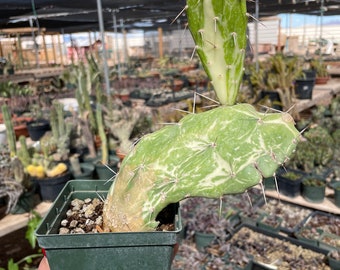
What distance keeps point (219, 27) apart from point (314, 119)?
4.24 metres

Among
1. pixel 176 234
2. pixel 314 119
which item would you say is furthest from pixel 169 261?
pixel 314 119

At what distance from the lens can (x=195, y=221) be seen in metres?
2.94

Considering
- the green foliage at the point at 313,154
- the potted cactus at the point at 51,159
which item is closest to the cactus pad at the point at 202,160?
the potted cactus at the point at 51,159

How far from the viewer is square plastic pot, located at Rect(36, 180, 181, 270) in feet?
2.31

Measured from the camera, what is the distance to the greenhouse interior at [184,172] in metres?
0.71

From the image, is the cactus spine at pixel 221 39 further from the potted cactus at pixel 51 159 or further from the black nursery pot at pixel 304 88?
the black nursery pot at pixel 304 88

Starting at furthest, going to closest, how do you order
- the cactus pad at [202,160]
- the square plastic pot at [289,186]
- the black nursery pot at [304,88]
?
1. the black nursery pot at [304,88]
2. the square plastic pot at [289,186]
3. the cactus pad at [202,160]

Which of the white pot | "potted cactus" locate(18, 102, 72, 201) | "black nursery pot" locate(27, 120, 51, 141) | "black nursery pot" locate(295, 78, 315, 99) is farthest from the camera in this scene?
"black nursery pot" locate(295, 78, 315, 99)

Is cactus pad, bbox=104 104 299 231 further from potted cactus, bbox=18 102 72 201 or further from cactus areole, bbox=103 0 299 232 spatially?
potted cactus, bbox=18 102 72 201

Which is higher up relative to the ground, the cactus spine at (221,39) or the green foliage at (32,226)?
the cactus spine at (221,39)

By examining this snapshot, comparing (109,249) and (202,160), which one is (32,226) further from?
(202,160)

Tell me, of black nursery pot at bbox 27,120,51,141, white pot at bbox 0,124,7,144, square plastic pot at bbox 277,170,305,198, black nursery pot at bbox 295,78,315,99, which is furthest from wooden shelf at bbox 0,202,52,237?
black nursery pot at bbox 295,78,315,99

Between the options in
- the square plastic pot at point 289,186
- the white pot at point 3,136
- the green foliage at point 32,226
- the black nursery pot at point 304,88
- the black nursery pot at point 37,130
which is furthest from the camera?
the black nursery pot at point 304,88

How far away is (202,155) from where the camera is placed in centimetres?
72
